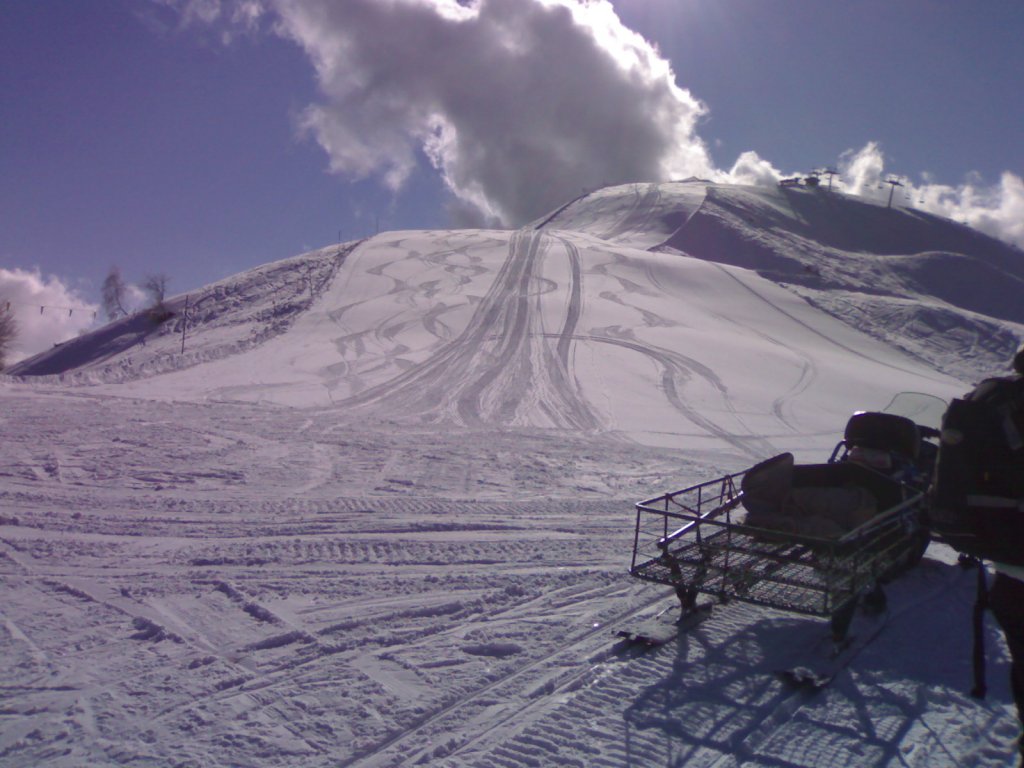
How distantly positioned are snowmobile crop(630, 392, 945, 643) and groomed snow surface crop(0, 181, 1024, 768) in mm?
377

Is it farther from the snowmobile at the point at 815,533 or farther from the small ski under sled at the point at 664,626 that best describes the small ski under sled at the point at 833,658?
the small ski under sled at the point at 664,626

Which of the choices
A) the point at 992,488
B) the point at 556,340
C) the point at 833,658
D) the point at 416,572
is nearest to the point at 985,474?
the point at 992,488

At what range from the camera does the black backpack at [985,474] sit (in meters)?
3.51

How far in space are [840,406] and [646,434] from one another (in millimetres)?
8388

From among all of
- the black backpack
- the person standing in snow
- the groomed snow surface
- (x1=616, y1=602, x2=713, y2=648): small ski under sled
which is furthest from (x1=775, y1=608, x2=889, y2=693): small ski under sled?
the black backpack

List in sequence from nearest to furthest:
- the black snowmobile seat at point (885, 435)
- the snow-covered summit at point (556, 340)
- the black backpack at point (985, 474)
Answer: the black backpack at point (985, 474) → the black snowmobile seat at point (885, 435) → the snow-covered summit at point (556, 340)

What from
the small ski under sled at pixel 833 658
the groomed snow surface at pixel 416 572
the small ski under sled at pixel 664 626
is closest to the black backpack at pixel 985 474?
the groomed snow surface at pixel 416 572

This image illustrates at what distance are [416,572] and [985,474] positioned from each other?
5382 mm

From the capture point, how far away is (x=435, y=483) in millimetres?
11781

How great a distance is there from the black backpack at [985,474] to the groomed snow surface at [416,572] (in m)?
1.82

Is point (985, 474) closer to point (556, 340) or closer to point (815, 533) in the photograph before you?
point (815, 533)

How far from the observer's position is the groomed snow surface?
15.9 ft

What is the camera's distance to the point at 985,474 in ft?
11.7

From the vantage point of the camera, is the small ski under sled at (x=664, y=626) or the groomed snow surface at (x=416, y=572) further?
the small ski under sled at (x=664, y=626)
